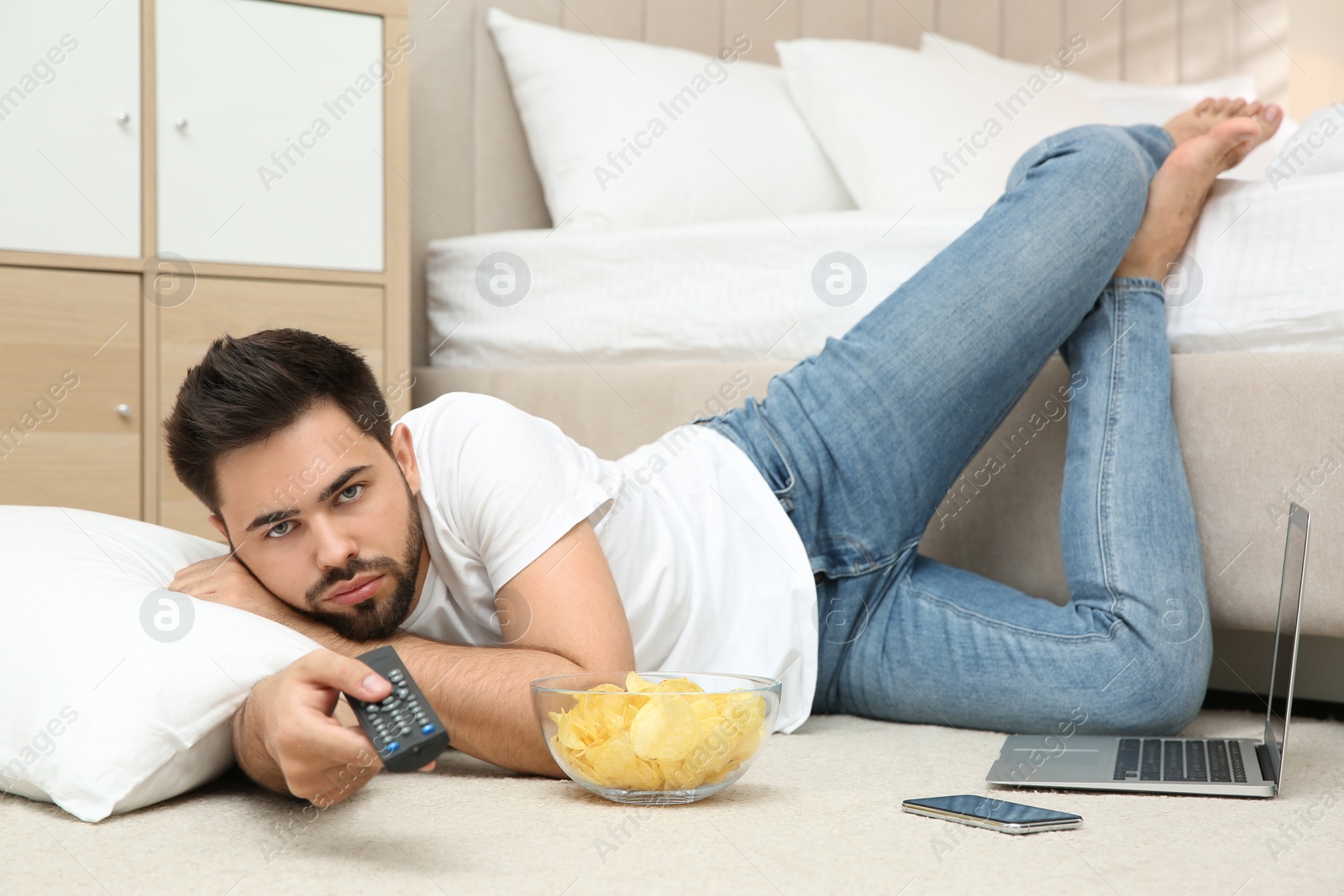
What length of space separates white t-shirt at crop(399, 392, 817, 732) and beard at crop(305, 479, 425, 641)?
1.9 inches

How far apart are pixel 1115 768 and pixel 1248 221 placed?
70cm

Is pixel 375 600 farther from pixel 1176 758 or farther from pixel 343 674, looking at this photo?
pixel 1176 758

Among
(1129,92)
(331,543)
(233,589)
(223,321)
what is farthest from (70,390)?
(1129,92)

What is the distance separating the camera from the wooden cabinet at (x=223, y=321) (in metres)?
1.77

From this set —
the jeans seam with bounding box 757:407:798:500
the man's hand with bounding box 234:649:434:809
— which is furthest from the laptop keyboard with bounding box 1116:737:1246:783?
the man's hand with bounding box 234:649:434:809

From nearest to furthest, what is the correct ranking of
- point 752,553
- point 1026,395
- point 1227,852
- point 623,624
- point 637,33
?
point 1227,852 < point 623,624 < point 752,553 < point 1026,395 < point 637,33

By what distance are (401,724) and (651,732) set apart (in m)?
0.22

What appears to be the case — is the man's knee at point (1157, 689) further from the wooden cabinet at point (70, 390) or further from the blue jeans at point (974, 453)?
the wooden cabinet at point (70, 390)

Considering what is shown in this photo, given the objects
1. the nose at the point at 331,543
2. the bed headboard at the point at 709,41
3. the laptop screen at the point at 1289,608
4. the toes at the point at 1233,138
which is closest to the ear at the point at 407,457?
the nose at the point at 331,543

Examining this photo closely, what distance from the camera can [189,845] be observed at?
0.81 m

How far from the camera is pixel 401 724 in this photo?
0.70 metres

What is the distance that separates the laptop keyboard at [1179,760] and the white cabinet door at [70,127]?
1.52m

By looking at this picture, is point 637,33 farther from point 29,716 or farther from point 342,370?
point 29,716

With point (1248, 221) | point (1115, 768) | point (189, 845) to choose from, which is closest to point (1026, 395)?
point (1248, 221)
